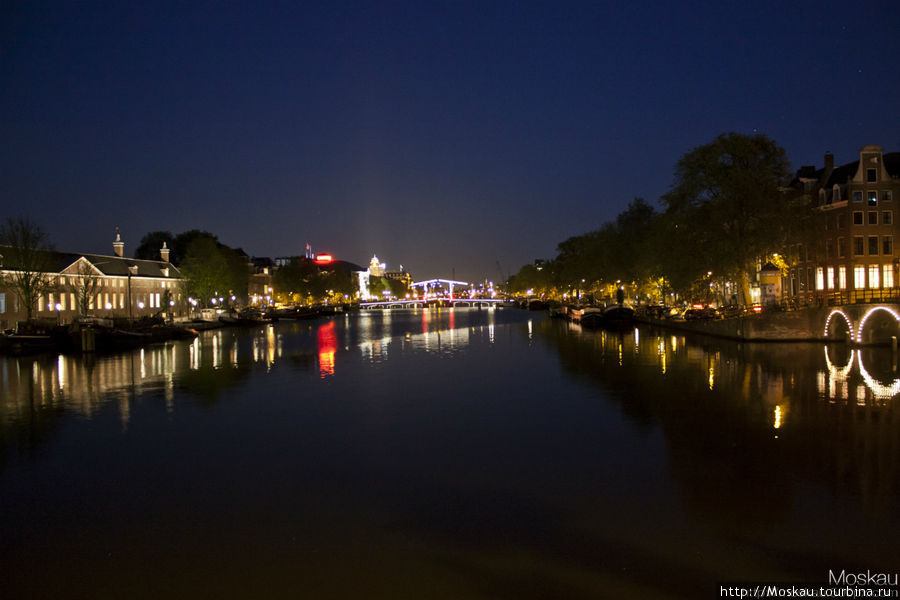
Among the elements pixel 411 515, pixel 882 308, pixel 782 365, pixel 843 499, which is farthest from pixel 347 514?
pixel 882 308

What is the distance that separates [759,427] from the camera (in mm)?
14734

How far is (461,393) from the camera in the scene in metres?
21.4

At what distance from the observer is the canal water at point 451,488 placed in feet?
24.5

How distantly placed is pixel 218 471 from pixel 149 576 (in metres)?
4.72

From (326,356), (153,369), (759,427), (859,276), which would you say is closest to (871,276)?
(859,276)

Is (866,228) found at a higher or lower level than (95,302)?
higher

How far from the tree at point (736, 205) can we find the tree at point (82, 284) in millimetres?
52311

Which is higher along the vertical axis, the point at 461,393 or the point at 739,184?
the point at 739,184

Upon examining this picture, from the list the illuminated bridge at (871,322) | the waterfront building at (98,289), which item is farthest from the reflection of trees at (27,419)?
the illuminated bridge at (871,322)

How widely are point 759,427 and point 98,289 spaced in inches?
2751

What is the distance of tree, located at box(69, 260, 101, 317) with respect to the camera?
60.5 meters

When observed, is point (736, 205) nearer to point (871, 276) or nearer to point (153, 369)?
point (871, 276)

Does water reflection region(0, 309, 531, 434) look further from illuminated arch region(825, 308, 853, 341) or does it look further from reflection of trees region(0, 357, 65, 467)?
illuminated arch region(825, 308, 853, 341)

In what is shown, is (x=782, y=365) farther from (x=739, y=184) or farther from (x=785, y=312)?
(x=739, y=184)
